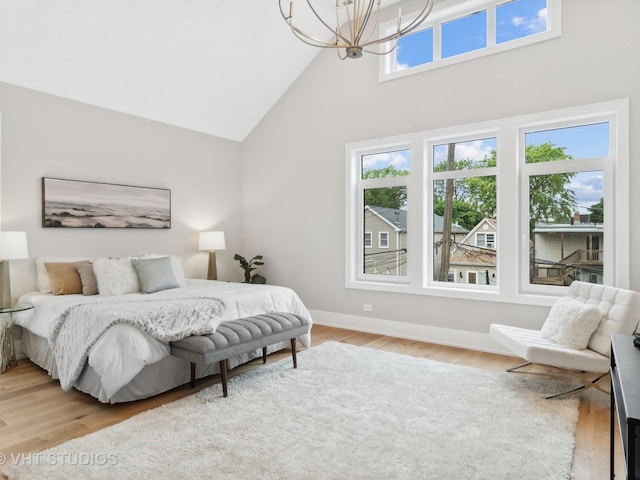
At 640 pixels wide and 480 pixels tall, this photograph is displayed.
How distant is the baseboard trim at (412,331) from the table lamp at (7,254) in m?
3.29

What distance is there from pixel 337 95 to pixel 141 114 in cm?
239

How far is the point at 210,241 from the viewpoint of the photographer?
544cm

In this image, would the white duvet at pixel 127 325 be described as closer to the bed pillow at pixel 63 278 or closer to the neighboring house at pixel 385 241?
the bed pillow at pixel 63 278

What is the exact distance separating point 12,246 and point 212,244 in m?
2.28

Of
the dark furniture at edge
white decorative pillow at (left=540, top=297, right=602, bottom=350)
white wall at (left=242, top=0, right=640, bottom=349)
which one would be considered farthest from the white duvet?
the dark furniture at edge

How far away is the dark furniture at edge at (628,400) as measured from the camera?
45.5 inches

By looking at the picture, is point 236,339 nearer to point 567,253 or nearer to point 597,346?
point 597,346

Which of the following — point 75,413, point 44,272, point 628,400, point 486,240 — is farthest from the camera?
point 486,240

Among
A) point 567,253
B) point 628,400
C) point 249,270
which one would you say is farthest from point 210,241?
point 628,400

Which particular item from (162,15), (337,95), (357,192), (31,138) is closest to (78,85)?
(31,138)

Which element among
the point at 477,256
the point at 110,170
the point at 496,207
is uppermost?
the point at 110,170

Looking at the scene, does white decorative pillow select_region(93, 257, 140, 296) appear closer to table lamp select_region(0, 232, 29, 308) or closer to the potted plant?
table lamp select_region(0, 232, 29, 308)

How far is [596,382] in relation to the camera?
2959 mm

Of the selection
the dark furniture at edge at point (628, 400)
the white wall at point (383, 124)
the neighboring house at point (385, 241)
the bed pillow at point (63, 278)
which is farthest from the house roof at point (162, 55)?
the dark furniture at edge at point (628, 400)
